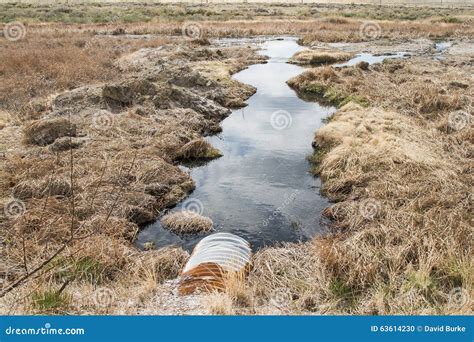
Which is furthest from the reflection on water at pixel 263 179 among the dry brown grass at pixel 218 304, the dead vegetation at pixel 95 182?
the dry brown grass at pixel 218 304

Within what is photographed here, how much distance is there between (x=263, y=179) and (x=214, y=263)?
6.41 metres

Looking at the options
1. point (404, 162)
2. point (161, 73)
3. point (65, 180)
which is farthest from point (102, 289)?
point (161, 73)

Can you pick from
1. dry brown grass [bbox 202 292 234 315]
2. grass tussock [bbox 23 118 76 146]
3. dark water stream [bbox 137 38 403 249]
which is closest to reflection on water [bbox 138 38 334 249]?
dark water stream [bbox 137 38 403 249]

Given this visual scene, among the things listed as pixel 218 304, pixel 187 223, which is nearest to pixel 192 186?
pixel 187 223

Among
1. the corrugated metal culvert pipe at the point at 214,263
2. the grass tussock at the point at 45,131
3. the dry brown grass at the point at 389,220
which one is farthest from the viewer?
the grass tussock at the point at 45,131

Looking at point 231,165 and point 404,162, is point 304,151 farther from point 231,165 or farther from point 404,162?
point 404,162

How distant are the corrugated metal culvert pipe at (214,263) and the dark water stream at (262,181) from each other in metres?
1.25

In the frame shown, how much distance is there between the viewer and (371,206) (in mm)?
11625

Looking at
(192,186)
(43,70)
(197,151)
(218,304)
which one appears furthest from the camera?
(43,70)

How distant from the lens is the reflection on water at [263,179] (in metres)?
11.7

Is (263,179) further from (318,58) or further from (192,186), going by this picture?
(318,58)

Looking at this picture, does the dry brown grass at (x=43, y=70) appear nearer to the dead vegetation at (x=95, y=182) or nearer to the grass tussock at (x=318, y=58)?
the dead vegetation at (x=95, y=182)

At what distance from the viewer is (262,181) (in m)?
14.7

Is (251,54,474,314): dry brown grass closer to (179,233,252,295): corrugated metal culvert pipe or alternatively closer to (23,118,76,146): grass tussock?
(179,233,252,295): corrugated metal culvert pipe
